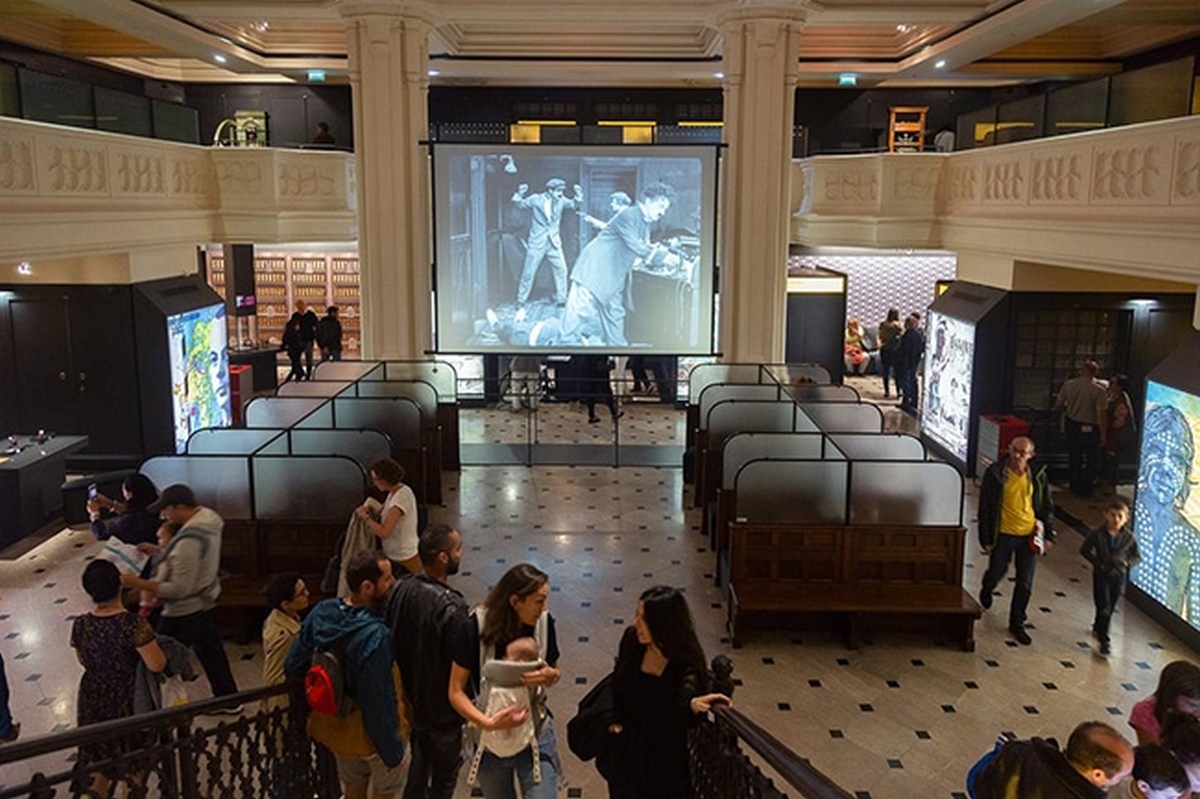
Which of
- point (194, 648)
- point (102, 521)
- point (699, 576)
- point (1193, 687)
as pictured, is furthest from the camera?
point (699, 576)

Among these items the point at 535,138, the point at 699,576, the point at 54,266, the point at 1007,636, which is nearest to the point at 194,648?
the point at 699,576

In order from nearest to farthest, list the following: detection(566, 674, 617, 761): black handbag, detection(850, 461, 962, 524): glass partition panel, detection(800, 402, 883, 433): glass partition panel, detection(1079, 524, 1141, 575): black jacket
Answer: detection(566, 674, 617, 761): black handbag, detection(1079, 524, 1141, 575): black jacket, detection(850, 461, 962, 524): glass partition panel, detection(800, 402, 883, 433): glass partition panel

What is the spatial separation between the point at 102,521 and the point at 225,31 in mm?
10485

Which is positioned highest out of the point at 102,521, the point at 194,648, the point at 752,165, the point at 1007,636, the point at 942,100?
the point at 942,100

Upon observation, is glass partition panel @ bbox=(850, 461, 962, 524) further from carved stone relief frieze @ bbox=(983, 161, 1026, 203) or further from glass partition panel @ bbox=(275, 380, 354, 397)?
glass partition panel @ bbox=(275, 380, 354, 397)

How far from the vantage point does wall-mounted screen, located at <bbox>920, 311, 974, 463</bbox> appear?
12.4 m

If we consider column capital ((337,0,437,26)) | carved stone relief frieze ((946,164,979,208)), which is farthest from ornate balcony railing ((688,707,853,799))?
carved stone relief frieze ((946,164,979,208))

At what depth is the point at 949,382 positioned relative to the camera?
13031 millimetres

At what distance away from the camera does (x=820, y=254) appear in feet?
64.6

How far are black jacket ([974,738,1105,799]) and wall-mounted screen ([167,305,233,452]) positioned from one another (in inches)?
411

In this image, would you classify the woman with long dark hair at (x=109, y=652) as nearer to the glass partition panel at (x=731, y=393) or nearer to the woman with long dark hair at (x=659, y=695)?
the woman with long dark hair at (x=659, y=695)

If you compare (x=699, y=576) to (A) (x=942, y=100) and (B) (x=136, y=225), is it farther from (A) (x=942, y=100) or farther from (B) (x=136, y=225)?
(A) (x=942, y=100)

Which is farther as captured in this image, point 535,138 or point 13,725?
point 535,138

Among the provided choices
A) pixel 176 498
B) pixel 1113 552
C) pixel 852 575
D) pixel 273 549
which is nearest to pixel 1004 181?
pixel 1113 552
